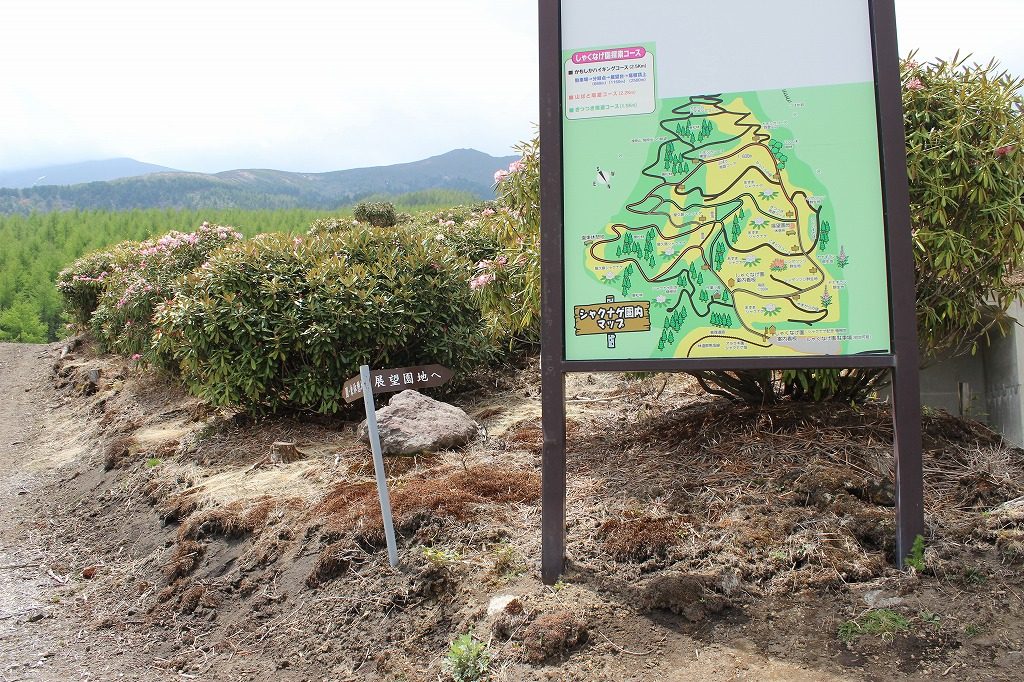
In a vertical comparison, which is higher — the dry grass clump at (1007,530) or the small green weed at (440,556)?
the dry grass clump at (1007,530)

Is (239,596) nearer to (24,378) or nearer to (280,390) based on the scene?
(280,390)

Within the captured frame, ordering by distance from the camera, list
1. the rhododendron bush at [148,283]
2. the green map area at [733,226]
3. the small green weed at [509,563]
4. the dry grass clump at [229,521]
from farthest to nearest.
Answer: the rhododendron bush at [148,283] < the dry grass clump at [229,521] < the small green weed at [509,563] < the green map area at [733,226]

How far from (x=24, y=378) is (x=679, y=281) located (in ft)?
47.6

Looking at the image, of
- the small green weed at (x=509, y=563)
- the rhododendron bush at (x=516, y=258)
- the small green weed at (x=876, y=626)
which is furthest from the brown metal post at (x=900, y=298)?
the rhododendron bush at (x=516, y=258)

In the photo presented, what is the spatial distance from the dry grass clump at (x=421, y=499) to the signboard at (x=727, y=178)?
1.34 meters

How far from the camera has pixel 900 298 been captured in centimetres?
388

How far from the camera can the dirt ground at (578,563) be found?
3.52 meters

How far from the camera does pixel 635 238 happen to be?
412cm

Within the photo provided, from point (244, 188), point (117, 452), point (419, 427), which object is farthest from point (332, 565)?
point (244, 188)

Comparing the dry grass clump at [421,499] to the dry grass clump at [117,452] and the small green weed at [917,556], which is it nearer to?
the small green weed at [917,556]

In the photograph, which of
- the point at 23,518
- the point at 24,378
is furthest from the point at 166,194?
the point at 23,518

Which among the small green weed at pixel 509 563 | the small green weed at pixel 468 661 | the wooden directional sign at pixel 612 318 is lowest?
the small green weed at pixel 468 661

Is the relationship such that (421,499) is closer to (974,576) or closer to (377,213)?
(974,576)

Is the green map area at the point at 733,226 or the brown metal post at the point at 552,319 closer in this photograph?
the green map area at the point at 733,226
